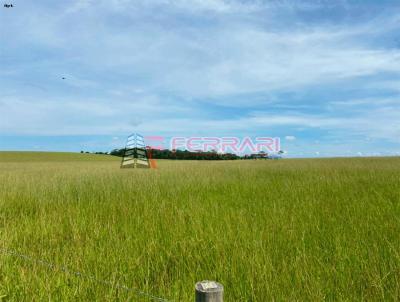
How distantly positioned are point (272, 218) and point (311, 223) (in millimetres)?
519

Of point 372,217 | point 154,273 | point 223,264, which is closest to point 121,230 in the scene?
point 154,273

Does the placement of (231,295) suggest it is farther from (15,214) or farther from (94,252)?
(15,214)

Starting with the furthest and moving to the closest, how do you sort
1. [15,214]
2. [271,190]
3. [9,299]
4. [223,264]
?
1. [271,190]
2. [15,214]
3. [223,264]
4. [9,299]

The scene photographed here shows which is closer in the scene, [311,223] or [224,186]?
[311,223]

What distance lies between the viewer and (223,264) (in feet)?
10.1

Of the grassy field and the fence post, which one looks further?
the grassy field

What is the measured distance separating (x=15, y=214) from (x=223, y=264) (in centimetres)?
450

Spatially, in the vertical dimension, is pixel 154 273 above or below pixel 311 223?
below

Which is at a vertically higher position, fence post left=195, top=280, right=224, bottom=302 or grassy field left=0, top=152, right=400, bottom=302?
fence post left=195, top=280, right=224, bottom=302

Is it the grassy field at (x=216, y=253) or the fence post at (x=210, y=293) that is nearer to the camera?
the fence post at (x=210, y=293)

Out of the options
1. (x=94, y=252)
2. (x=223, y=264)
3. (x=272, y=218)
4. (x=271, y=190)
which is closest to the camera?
(x=223, y=264)

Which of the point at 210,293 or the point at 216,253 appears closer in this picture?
the point at 210,293

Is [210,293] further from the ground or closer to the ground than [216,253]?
further from the ground

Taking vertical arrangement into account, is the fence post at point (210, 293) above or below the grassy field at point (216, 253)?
above
